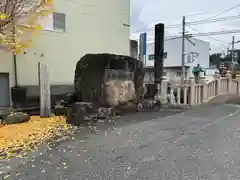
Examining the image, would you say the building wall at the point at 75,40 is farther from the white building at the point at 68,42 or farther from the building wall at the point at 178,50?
the building wall at the point at 178,50

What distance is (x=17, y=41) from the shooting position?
697 centimetres

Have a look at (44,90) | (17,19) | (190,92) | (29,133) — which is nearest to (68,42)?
(44,90)

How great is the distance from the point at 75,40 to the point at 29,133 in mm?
6031

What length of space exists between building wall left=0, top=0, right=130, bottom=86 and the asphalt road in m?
4.48

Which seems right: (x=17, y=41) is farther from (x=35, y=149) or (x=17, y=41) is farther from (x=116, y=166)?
(x=116, y=166)

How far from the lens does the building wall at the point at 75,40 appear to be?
9570 mm

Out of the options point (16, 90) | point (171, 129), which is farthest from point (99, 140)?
point (16, 90)

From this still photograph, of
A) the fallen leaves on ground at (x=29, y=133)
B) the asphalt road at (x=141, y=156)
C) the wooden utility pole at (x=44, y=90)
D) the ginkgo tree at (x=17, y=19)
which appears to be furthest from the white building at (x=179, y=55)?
the ginkgo tree at (x=17, y=19)

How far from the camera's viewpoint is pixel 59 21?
10.5 metres

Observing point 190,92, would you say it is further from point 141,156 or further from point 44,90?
point 141,156

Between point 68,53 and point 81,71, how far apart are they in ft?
8.17

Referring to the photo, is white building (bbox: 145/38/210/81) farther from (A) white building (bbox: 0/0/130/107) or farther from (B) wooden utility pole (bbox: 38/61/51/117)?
(B) wooden utility pole (bbox: 38/61/51/117)

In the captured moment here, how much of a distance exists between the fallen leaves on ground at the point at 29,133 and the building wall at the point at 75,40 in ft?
8.38

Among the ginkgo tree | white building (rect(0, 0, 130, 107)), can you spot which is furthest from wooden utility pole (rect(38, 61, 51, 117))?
white building (rect(0, 0, 130, 107))
